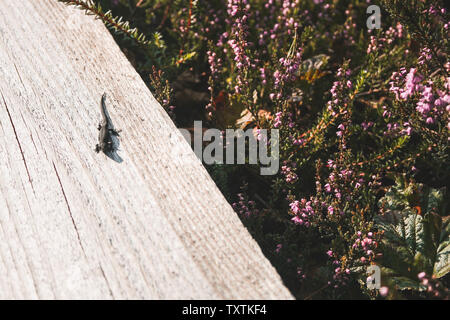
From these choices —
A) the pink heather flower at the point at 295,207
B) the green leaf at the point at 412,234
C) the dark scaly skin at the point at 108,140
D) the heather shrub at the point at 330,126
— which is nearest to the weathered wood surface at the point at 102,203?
the dark scaly skin at the point at 108,140

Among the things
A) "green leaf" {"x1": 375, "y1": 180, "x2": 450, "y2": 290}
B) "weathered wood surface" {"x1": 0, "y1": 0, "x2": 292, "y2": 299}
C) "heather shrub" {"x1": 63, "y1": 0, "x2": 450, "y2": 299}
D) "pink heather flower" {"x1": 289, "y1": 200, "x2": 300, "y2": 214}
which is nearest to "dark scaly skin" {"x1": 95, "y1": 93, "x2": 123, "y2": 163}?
"weathered wood surface" {"x1": 0, "y1": 0, "x2": 292, "y2": 299}

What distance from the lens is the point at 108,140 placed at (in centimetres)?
217

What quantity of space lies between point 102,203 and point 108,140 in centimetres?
36

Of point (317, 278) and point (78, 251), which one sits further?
point (317, 278)

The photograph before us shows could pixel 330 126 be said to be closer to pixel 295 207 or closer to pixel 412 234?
pixel 295 207

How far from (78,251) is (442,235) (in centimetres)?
209

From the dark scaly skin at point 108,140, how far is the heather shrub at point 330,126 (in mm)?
842

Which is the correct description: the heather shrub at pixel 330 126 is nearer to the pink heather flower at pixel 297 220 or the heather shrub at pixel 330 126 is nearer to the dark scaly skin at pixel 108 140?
the pink heather flower at pixel 297 220

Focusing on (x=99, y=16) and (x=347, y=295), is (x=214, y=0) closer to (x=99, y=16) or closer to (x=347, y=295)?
(x=99, y=16)

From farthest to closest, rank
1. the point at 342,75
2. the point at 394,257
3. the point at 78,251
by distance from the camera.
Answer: the point at 342,75, the point at 394,257, the point at 78,251
